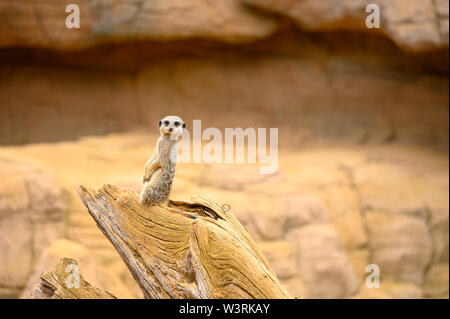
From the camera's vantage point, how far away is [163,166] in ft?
10.8

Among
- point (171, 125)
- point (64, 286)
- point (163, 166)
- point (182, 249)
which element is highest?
point (171, 125)

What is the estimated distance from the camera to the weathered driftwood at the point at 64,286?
3168mm

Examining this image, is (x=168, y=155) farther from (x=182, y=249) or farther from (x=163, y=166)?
(x=182, y=249)

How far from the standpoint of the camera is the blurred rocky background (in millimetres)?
6324

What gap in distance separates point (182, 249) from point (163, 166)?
0.47 meters

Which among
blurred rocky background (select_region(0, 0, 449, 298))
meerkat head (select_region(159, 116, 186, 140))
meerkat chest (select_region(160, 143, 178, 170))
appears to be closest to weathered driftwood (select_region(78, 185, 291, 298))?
meerkat chest (select_region(160, 143, 178, 170))

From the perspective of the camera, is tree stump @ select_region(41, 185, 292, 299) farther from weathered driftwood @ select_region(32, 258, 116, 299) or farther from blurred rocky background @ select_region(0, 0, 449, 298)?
blurred rocky background @ select_region(0, 0, 449, 298)

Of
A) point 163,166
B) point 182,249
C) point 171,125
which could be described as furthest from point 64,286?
point 171,125

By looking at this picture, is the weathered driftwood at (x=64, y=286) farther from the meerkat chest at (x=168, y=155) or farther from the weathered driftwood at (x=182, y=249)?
the meerkat chest at (x=168, y=155)

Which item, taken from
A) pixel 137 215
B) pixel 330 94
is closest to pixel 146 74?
pixel 330 94

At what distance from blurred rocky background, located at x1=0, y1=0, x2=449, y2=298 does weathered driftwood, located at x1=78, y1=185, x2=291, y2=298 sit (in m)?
2.63

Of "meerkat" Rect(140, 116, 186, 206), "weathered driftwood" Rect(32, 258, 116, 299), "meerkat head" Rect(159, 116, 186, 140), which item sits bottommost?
"weathered driftwood" Rect(32, 258, 116, 299)

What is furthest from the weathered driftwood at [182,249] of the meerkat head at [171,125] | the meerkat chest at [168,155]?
the meerkat head at [171,125]

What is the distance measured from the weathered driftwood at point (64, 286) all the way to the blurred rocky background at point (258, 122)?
2.71 metres
